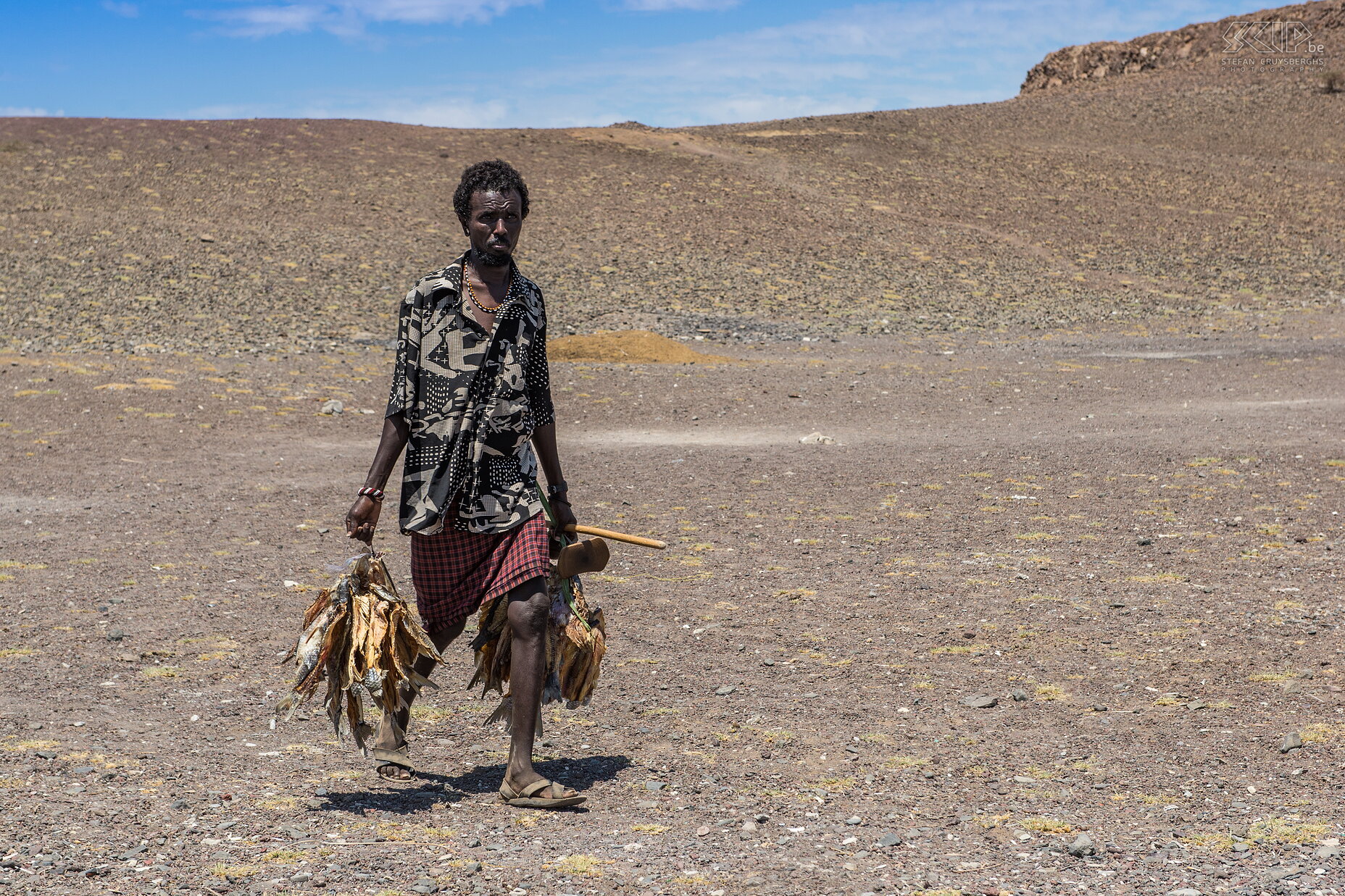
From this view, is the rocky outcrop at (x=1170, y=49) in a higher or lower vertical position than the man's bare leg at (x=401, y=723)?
higher

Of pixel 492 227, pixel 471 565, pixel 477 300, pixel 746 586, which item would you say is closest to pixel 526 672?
pixel 471 565

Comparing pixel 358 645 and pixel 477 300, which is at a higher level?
pixel 477 300

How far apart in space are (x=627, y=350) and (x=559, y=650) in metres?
13.9

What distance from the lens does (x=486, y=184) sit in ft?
13.3

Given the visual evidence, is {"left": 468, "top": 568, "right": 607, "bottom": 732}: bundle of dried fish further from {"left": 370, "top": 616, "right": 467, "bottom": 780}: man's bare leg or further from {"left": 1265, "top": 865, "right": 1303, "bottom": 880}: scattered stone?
{"left": 1265, "top": 865, "right": 1303, "bottom": 880}: scattered stone

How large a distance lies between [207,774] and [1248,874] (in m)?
3.17

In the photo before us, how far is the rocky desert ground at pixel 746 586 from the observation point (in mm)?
A: 3668

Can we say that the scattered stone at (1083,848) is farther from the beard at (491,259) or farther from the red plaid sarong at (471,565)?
the beard at (491,259)

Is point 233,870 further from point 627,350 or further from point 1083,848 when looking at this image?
point 627,350

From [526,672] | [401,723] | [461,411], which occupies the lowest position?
[401,723]

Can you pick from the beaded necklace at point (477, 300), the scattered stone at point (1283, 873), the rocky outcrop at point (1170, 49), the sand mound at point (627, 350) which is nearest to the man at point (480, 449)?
the beaded necklace at point (477, 300)

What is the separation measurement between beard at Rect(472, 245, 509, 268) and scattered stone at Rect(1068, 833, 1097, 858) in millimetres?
2431

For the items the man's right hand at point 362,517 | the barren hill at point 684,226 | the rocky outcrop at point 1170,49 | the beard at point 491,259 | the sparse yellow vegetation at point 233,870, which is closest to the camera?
the sparse yellow vegetation at point 233,870

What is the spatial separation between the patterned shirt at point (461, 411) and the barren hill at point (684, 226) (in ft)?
49.4
